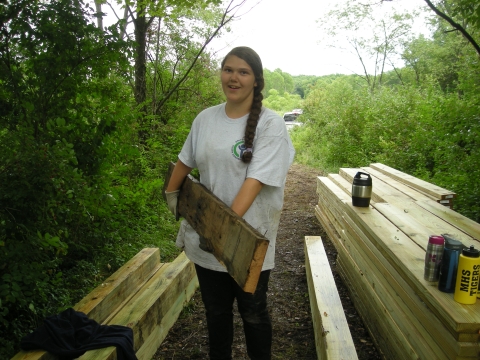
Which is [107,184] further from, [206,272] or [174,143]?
[174,143]

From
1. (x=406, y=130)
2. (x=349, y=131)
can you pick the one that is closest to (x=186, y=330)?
(x=406, y=130)

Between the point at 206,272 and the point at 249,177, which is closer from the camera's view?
the point at 249,177

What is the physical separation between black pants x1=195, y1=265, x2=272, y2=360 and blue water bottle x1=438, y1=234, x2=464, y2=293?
0.98m

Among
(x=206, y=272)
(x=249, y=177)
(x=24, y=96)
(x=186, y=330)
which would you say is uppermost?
(x=24, y=96)

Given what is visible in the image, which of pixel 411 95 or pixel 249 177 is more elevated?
pixel 411 95

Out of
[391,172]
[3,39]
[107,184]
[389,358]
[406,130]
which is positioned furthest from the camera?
[406,130]

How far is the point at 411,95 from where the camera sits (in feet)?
39.0

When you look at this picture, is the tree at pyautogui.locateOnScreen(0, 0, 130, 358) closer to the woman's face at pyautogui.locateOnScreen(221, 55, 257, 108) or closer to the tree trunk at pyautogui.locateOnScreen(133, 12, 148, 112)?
the woman's face at pyautogui.locateOnScreen(221, 55, 257, 108)

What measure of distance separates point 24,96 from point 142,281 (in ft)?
6.25

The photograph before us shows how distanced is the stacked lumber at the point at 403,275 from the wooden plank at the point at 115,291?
83.1 inches

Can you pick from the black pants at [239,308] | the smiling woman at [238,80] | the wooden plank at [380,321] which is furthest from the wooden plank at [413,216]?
the smiling woman at [238,80]

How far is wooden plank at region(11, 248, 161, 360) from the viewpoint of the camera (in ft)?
10.1

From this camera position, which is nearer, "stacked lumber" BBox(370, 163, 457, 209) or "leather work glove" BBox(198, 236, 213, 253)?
"leather work glove" BBox(198, 236, 213, 253)

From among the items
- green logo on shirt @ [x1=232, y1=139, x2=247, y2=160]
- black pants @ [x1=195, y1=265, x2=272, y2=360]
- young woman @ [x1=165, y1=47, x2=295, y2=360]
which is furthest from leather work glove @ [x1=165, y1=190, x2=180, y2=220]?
green logo on shirt @ [x1=232, y1=139, x2=247, y2=160]
